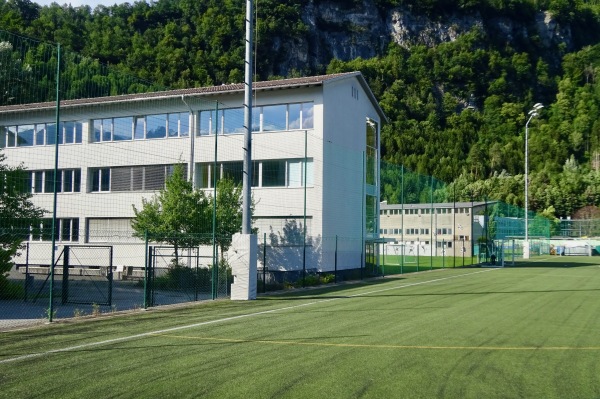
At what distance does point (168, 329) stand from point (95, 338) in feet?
5.53

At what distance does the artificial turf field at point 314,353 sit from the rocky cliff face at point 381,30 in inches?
5450

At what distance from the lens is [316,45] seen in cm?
15550

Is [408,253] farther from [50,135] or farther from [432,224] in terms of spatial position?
[50,135]

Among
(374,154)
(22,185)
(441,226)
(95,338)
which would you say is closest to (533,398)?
(95,338)

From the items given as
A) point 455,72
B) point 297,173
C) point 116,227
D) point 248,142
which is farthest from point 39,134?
point 455,72

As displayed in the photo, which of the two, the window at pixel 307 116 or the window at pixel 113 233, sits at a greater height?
the window at pixel 307 116

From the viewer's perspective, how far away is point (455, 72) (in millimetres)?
A: 161000

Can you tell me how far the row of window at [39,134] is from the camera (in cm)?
1593

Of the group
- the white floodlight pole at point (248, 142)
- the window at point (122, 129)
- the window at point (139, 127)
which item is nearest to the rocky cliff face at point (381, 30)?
the window at point (139, 127)

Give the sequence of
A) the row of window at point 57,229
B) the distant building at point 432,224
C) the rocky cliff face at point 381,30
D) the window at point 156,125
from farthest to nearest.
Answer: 1. the rocky cliff face at point 381,30
2. the distant building at point 432,224
3. the window at point 156,125
4. the row of window at point 57,229

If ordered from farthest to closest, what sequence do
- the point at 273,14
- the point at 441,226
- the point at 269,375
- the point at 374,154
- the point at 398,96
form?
the point at 398,96, the point at 273,14, the point at 441,226, the point at 374,154, the point at 269,375

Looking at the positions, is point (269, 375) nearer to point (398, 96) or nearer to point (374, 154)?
point (374, 154)

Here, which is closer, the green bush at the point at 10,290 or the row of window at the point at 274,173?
the green bush at the point at 10,290

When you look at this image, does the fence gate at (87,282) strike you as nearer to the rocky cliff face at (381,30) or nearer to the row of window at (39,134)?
the row of window at (39,134)
